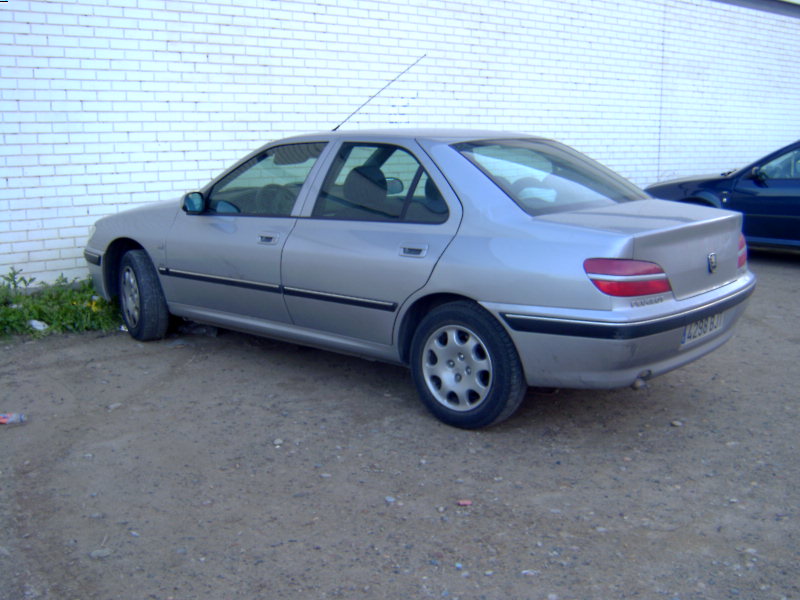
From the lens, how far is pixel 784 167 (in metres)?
9.52

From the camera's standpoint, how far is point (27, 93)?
7176mm

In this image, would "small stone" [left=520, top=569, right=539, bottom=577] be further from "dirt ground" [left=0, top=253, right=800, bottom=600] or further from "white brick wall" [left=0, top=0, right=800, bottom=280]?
"white brick wall" [left=0, top=0, right=800, bottom=280]

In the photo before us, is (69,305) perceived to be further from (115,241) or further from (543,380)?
(543,380)

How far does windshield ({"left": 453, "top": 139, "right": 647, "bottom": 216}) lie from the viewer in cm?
467

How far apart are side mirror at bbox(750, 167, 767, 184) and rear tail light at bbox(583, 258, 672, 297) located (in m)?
6.32

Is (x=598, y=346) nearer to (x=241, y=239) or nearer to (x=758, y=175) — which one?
(x=241, y=239)

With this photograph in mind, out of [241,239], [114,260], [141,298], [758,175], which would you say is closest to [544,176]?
[241,239]

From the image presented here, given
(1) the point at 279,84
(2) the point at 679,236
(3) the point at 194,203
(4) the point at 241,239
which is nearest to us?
(2) the point at 679,236

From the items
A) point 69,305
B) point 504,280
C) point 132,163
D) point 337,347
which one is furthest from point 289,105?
point 504,280

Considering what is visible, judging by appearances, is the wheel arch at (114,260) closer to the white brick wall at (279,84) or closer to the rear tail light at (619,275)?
the white brick wall at (279,84)

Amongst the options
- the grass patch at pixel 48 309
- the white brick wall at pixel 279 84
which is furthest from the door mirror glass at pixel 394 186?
the white brick wall at pixel 279 84

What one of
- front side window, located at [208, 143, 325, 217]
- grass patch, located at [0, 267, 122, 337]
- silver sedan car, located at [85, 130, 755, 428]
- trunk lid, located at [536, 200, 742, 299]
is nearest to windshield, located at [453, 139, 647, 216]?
silver sedan car, located at [85, 130, 755, 428]

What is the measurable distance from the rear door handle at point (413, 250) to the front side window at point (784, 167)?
6443 millimetres

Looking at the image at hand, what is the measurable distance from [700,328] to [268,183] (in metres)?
2.88
